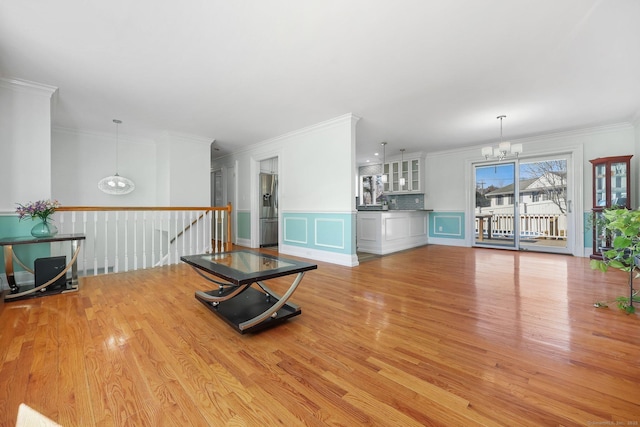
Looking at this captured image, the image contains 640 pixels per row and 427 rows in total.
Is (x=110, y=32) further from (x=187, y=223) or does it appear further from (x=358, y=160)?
(x=358, y=160)

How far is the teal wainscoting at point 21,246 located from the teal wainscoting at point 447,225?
7.60 meters

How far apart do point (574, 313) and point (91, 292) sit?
484 cm

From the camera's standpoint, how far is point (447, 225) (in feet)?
22.9

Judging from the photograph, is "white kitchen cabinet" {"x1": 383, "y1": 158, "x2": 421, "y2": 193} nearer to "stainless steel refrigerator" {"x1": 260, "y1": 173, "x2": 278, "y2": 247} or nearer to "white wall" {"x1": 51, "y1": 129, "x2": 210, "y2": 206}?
"stainless steel refrigerator" {"x1": 260, "y1": 173, "x2": 278, "y2": 247}

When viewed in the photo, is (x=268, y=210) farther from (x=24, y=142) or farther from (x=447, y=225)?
(x=447, y=225)

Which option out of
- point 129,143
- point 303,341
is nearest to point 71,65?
point 129,143

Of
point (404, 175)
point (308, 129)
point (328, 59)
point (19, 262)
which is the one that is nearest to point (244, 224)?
point (308, 129)

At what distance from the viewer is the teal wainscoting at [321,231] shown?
4.48 m

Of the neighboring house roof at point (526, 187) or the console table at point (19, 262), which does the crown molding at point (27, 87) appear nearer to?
the console table at point (19, 262)

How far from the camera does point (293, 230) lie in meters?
5.59

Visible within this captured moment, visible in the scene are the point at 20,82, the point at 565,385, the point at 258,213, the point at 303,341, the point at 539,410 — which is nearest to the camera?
the point at 539,410

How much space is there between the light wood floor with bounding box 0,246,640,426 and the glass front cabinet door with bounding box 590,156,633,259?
105 inches

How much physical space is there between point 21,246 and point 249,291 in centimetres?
301

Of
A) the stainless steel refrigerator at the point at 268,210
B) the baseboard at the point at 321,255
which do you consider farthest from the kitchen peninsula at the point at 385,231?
the stainless steel refrigerator at the point at 268,210
